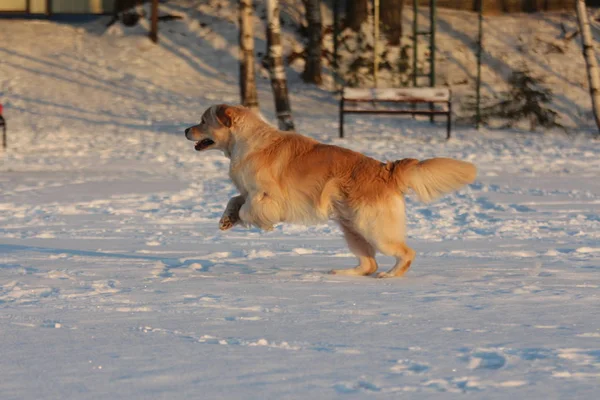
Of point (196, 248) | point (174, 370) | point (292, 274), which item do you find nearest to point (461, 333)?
point (174, 370)

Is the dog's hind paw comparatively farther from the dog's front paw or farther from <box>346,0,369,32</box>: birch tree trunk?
<box>346,0,369,32</box>: birch tree trunk

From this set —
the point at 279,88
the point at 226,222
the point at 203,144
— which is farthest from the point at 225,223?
the point at 279,88

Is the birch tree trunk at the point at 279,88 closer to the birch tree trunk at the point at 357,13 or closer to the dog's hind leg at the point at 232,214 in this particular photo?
the birch tree trunk at the point at 357,13

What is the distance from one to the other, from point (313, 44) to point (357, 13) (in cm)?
177

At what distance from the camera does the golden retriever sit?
6.93 m

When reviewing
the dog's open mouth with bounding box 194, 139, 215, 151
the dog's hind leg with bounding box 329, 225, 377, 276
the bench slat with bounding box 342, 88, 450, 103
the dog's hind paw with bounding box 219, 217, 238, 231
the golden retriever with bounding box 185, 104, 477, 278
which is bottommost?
the bench slat with bounding box 342, 88, 450, 103

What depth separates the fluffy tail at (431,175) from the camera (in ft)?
22.8

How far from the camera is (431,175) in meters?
6.98

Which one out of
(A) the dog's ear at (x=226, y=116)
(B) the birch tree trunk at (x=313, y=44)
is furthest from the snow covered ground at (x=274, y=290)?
(B) the birch tree trunk at (x=313, y=44)

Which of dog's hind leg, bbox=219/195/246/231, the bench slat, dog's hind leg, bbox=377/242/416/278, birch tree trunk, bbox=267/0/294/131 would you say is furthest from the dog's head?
the bench slat

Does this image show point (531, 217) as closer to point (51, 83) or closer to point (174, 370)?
point (174, 370)

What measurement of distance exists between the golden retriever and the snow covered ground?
12.6 inches

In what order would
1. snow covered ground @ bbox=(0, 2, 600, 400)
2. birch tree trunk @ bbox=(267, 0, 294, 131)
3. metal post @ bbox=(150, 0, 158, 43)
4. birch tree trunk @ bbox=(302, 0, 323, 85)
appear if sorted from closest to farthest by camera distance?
snow covered ground @ bbox=(0, 2, 600, 400) < birch tree trunk @ bbox=(267, 0, 294, 131) < birch tree trunk @ bbox=(302, 0, 323, 85) < metal post @ bbox=(150, 0, 158, 43)

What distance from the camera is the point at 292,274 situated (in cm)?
711
